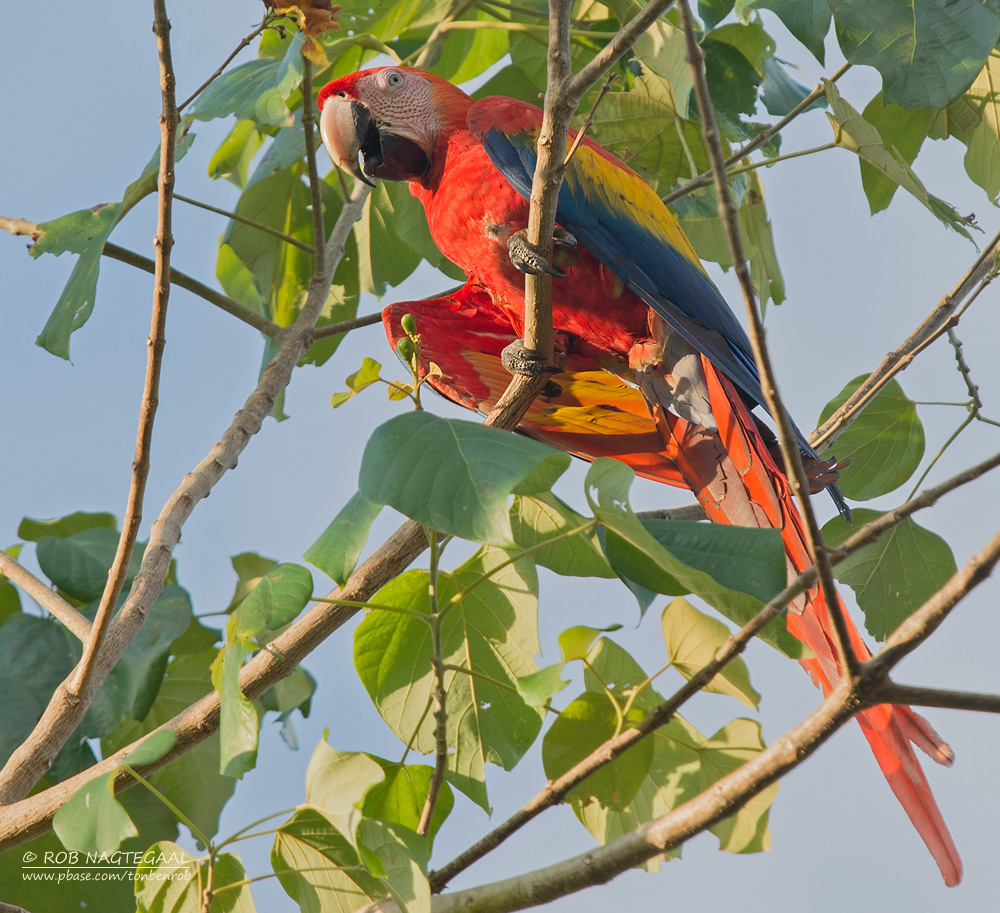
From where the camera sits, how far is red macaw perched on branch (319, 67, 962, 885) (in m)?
1.62

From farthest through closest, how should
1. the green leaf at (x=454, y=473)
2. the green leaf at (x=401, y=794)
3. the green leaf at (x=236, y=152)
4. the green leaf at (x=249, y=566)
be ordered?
the green leaf at (x=236, y=152), the green leaf at (x=249, y=566), the green leaf at (x=401, y=794), the green leaf at (x=454, y=473)

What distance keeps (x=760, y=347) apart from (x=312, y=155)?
1.18 m

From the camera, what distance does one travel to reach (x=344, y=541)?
83cm

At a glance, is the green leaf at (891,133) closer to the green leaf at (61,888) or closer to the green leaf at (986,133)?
the green leaf at (986,133)

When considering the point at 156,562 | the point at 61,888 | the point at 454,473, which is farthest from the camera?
the point at 61,888

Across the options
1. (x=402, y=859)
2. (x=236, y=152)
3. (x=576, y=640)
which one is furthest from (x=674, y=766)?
(x=236, y=152)

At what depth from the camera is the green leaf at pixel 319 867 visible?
925mm

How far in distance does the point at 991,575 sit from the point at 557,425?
1335 mm

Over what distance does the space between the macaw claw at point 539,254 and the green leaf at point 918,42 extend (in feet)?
1.79

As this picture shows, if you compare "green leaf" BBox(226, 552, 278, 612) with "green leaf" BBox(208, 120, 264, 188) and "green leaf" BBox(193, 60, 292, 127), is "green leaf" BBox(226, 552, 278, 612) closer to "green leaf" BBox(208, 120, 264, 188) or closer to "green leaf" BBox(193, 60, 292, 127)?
"green leaf" BBox(193, 60, 292, 127)

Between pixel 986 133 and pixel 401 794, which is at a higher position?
pixel 986 133

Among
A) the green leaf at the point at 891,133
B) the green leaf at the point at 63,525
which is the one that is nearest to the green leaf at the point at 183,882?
the green leaf at the point at 63,525

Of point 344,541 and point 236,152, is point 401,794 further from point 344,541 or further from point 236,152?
point 236,152

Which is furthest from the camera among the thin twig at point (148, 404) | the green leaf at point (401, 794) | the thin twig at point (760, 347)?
the thin twig at point (148, 404)
